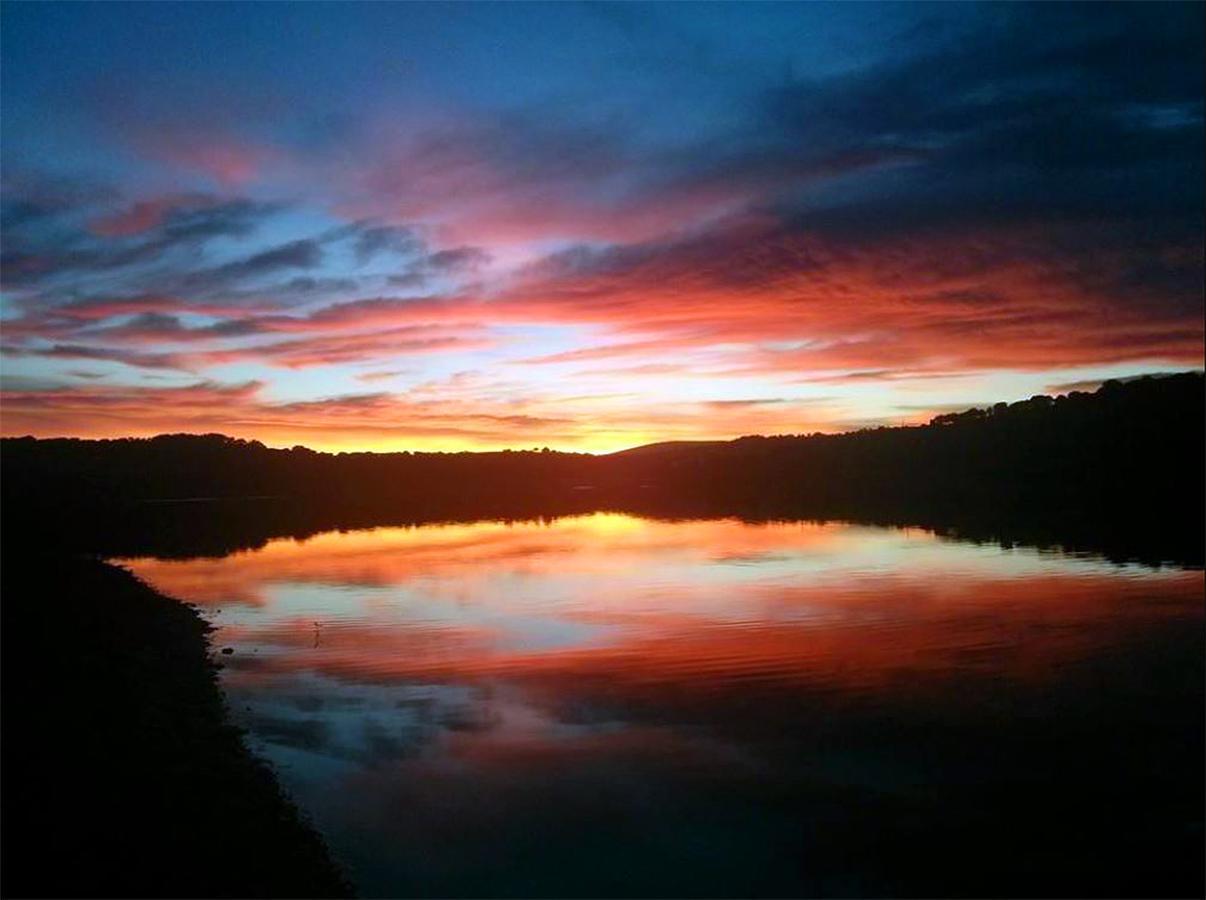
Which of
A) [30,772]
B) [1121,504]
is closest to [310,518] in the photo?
[1121,504]

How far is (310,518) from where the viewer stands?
291 ft

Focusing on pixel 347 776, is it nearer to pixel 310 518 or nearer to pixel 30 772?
pixel 30 772

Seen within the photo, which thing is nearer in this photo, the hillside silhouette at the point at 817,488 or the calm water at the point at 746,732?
the calm water at the point at 746,732

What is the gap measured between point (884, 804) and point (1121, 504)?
204ft

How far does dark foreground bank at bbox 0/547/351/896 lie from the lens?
9.59 metres

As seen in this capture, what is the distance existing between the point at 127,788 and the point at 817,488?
114m

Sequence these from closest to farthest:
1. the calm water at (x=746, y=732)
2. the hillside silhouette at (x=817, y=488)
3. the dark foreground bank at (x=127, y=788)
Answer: the dark foreground bank at (x=127, y=788)
the calm water at (x=746, y=732)
the hillside silhouette at (x=817, y=488)

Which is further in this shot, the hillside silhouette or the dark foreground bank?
the hillside silhouette

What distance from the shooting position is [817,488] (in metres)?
120

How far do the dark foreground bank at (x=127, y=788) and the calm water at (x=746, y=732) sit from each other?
2.90 feet

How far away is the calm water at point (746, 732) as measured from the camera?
457 inches

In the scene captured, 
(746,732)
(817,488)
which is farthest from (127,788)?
(817,488)

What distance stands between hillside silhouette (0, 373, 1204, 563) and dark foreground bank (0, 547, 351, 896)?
12.4 metres

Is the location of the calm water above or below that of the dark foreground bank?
below
